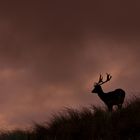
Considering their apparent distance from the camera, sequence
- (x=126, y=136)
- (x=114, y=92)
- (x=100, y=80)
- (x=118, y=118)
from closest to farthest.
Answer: (x=126, y=136) < (x=118, y=118) < (x=114, y=92) < (x=100, y=80)

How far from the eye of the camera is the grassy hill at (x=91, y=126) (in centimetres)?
1592

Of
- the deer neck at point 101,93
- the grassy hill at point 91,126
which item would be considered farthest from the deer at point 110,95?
the grassy hill at point 91,126

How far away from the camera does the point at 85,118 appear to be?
17359 mm

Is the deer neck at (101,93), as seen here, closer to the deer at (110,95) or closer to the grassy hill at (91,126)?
the deer at (110,95)

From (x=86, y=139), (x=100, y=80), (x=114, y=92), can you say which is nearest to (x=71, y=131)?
(x=86, y=139)

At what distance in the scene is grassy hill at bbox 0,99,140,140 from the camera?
15922 mm

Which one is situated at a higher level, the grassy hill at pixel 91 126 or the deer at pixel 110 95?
the deer at pixel 110 95

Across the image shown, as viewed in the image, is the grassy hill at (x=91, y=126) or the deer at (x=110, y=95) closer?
the grassy hill at (x=91, y=126)

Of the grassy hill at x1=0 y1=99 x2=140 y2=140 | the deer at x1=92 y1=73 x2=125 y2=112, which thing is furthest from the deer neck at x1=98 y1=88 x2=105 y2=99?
the grassy hill at x1=0 y1=99 x2=140 y2=140

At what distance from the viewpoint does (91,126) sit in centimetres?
1648

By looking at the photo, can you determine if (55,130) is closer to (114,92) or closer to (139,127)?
(139,127)

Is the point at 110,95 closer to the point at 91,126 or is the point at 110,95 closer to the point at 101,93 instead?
the point at 101,93

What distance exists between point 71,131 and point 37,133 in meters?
1.40

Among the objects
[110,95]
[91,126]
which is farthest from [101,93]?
[91,126]
